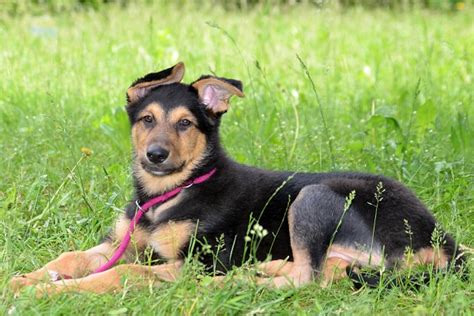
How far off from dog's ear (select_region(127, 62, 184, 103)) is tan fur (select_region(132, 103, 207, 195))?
169 millimetres

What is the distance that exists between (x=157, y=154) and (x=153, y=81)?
1.88 feet

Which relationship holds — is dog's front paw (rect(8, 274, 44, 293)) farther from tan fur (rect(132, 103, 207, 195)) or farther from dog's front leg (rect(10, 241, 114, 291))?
tan fur (rect(132, 103, 207, 195))

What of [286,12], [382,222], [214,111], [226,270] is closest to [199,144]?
[214,111]

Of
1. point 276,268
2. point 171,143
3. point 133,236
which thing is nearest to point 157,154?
point 171,143

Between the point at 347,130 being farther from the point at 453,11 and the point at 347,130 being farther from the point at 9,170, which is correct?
the point at 453,11

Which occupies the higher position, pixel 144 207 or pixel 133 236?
pixel 144 207

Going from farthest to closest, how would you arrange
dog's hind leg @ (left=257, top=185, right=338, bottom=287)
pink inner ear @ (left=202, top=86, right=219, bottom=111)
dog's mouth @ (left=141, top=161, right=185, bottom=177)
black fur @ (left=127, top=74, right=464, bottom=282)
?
pink inner ear @ (left=202, top=86, right=219, bottom=111), dog's mouth @ (left=141, top=161, right=185, bottom=177), black fur @ (left=127, top=74, right=464, bottom=282), dog's hind leg @ (left=257, top=185, right=338, bottom=287)

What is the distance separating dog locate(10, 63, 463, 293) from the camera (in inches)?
201

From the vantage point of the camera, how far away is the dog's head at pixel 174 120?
17.6 ft

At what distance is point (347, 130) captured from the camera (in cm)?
820

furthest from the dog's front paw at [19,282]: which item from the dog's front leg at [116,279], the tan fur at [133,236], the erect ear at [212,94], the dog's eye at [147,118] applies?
the erect ear at [212,94]

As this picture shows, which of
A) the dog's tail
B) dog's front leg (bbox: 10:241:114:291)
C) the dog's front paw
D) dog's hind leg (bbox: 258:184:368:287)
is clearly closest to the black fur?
dog's hind leg (bbox: 258:184:368:287)

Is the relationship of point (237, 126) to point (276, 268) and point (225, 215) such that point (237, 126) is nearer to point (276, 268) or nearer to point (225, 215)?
point (225, 215)

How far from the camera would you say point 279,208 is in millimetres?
5508
